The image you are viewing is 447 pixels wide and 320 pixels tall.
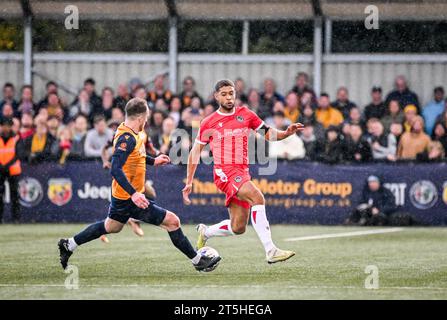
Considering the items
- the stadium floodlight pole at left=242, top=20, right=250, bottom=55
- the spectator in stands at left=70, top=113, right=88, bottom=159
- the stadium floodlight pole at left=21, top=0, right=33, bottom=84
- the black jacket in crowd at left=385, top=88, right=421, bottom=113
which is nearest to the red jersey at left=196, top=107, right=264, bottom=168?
the spectator in stands at left=70, top=113, right=88, bottom=159

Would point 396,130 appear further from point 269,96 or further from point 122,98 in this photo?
point 122,98

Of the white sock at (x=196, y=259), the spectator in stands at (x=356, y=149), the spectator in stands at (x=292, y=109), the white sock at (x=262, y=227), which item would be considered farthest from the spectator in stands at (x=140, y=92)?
the white sock at (x=196, y=259)

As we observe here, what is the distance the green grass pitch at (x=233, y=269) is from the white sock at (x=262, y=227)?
0.31 meters

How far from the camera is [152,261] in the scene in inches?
499

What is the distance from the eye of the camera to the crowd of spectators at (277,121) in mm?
19562

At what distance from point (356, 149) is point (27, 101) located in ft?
22.6

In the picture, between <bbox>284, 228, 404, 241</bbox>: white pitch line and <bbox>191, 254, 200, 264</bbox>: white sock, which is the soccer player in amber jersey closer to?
<bbox>191, 254, 200, 264</bbox>: white sock

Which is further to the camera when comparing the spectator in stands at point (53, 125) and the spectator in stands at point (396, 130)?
the spectator in stands at point (53, 125)

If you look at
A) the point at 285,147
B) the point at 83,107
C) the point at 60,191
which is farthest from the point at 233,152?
the point at 83,107

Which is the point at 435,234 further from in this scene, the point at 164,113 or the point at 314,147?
the point at 164,113

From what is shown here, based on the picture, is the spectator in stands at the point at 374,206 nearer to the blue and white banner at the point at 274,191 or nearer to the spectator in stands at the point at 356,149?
the blue and white banner at the point at 274,191

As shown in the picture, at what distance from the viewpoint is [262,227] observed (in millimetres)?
11555

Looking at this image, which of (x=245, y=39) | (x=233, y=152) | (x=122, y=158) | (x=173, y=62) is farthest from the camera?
(x=245, y=39)
